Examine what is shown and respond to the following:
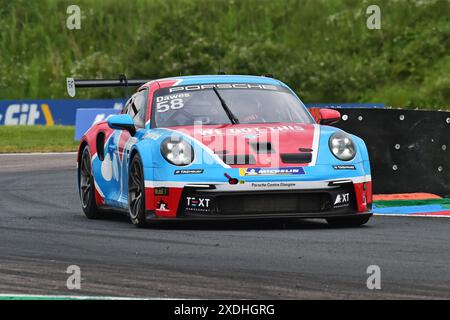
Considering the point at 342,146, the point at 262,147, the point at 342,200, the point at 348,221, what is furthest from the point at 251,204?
the point at 348,221

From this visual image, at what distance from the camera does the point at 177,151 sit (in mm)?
10633

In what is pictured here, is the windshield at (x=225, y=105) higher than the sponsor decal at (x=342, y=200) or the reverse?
higher

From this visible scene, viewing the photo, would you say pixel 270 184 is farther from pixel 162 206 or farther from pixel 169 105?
pixel 169 105

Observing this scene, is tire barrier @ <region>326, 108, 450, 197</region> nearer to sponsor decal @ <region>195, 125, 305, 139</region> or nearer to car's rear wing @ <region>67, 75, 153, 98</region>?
car's rear wing @ <region>67, 75, 153, 98</region>

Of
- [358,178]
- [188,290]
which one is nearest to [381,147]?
[358,178]

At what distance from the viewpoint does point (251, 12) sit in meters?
53.8

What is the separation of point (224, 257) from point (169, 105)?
3.08 metres

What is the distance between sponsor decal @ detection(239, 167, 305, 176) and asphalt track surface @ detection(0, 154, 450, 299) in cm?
50

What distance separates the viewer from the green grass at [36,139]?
95.1 feet

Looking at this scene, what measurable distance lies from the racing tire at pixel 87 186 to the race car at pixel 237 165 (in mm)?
1164

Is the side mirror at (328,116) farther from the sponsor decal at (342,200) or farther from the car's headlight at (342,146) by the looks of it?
the sponsor decal at (342,200)

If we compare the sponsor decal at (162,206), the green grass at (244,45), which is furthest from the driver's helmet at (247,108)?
the green grass at (244,45)

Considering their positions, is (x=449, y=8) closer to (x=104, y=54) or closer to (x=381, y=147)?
(x=104, y=54)

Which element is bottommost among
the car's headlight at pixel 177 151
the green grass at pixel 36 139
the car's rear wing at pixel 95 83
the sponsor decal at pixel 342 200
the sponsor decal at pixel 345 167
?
the green grass at pixel 36 139
